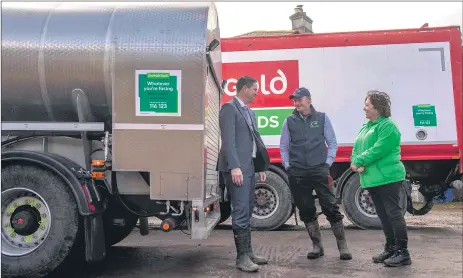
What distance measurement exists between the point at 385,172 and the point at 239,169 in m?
1.47

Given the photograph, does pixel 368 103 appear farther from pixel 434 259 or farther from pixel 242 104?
pixel 434 259

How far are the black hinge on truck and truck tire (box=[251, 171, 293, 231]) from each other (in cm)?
385

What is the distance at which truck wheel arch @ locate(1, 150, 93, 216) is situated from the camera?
12.8 feet

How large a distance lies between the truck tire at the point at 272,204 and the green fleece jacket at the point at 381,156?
2.84m

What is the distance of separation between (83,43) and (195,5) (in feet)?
3.47

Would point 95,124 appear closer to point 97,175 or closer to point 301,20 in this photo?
point 97,175

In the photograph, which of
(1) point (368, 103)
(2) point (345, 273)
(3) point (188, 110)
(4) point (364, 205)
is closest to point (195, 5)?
(3) point (188, 110)

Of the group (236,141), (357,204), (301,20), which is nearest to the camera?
(236,141)

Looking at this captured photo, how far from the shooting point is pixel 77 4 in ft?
14.7

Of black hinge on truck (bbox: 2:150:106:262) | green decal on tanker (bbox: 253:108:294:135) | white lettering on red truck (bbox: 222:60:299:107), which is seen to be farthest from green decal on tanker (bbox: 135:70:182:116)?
green decal on tanker (bbox: 253:108:294:135)

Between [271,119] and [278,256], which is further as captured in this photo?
[271,119]

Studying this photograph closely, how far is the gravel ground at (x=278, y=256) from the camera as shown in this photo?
14.3 feet

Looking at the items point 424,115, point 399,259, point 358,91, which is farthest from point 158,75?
point 424,115

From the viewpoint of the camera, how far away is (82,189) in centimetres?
394
